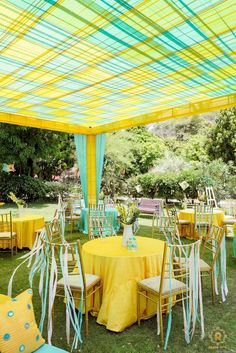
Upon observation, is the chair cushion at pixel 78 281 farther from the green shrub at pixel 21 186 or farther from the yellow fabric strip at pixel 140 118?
the green shrub at pixel 21 186

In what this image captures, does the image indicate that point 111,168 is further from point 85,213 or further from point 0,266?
point 0,266

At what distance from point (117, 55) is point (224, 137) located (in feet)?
40.0

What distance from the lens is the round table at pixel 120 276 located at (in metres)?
2.89

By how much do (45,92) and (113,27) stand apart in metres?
2.47

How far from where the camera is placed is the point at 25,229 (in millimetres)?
6070

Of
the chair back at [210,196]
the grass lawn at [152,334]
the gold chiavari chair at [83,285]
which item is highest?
the chair back at [210,196]

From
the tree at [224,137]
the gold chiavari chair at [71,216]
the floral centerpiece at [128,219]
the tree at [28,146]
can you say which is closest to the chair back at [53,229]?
the floral centerpiece at [128,219]

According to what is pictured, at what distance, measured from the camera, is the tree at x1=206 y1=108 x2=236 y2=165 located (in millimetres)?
14133

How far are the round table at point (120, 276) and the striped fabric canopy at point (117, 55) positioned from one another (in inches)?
93.5

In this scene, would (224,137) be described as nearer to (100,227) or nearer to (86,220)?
(86,220)

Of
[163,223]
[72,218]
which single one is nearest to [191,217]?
[163,223]

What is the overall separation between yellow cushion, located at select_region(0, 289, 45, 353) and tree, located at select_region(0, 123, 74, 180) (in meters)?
12.6

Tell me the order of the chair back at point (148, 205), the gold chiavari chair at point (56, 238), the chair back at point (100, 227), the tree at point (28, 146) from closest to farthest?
the gold chiavari chair at point (56, 238) → the chair back at point (100, 227) → the chair back at point (148, 205) → the tree at point (28, 146)

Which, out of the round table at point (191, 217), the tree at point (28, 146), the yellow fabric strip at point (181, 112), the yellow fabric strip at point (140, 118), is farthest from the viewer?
the tree at point (28, 146)
